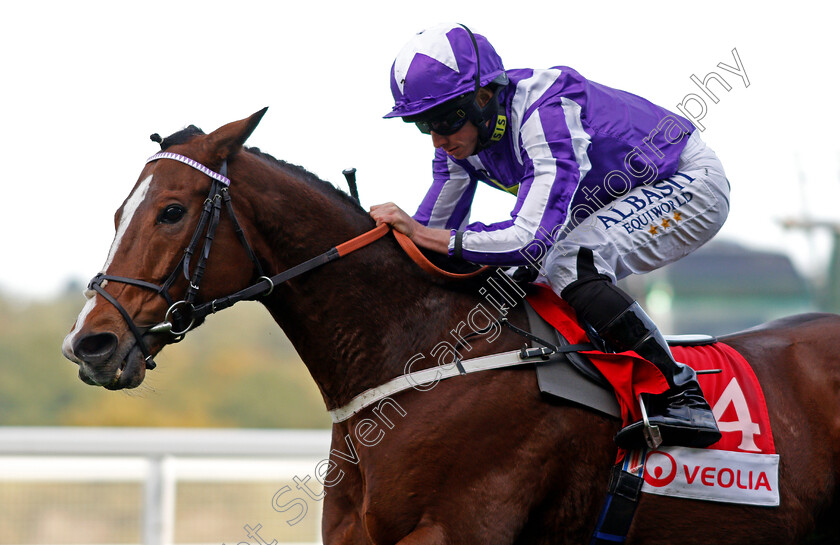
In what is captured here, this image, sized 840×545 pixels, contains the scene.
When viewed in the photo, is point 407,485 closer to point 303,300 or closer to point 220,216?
point 303,300

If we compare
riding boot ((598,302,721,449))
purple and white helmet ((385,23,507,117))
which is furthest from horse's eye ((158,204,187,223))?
riding boot ((598,302,721,449))

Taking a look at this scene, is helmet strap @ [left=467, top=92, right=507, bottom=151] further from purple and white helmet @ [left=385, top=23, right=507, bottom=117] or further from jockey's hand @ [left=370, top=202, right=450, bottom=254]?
jockey's hand @ [left=370, top=202, right=450, bottom=254]

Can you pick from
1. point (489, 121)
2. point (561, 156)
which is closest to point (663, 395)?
point (561, 156)

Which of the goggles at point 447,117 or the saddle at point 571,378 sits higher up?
the goggles at point 447,117

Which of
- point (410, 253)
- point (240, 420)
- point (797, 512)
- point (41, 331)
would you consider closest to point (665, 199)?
point (410, 253)

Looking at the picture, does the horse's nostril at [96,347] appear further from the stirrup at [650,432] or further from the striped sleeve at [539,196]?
the stirrup at [650,432]

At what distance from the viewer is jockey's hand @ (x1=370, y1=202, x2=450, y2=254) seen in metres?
3.09

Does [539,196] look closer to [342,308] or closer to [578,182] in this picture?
[578,182]

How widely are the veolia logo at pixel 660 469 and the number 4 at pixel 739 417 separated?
271 millimetres

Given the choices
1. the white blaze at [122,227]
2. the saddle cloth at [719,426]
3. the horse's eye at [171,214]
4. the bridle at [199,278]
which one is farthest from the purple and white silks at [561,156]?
the white blaze at [122,227]

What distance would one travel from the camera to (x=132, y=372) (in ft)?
8.86

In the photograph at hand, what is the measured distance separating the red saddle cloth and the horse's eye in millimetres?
1313

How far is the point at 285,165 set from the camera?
123 inches

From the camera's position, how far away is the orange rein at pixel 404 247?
9.96ft
